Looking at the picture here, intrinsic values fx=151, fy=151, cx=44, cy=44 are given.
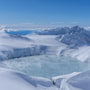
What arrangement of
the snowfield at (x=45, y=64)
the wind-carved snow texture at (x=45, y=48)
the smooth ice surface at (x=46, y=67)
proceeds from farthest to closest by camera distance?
1. the wind-carved snow texture at (x=45, y=48)
2. the smooth ice surface at (x=46, y=67)
3. the snowfield at (x=45, y=64)

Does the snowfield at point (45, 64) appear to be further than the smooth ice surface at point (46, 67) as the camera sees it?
No

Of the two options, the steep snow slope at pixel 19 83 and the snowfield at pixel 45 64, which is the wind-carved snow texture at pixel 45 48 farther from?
the steep snow slope at pixel 19 83

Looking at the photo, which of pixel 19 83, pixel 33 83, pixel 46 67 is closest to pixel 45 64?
pixel 46 67

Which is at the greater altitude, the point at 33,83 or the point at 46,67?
the point at 33,83

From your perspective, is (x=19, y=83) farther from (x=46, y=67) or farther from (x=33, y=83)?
(x=46, y=67)

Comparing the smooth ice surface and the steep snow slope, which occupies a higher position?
the steep snow slope

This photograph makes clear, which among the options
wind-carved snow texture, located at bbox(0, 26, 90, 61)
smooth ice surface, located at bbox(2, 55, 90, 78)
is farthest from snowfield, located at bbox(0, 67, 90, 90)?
wind-carved snow texture, located at bbox(0, 26, 90, 61)

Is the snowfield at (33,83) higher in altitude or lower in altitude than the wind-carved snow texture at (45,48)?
higher

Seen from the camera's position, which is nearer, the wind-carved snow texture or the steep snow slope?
the steep snow slope

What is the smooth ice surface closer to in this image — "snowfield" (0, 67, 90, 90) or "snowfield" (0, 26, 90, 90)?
"snowfield" (0, 26, 90, 90)

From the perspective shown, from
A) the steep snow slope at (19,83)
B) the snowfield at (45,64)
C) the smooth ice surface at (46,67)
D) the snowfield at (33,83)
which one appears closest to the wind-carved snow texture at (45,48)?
the snowfield at (45,64)

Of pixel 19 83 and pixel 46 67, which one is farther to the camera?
pixel 46 67

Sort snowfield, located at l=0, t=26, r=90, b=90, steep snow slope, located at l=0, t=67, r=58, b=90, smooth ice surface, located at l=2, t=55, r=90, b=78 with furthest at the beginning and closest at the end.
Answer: smooth ice surface, located at l=2, t=55, r=90, b=78, snowfield, located at l=0, t=26, r=90, b=90, steep snow slope, located at l=0, t=67, r=58, b=90
